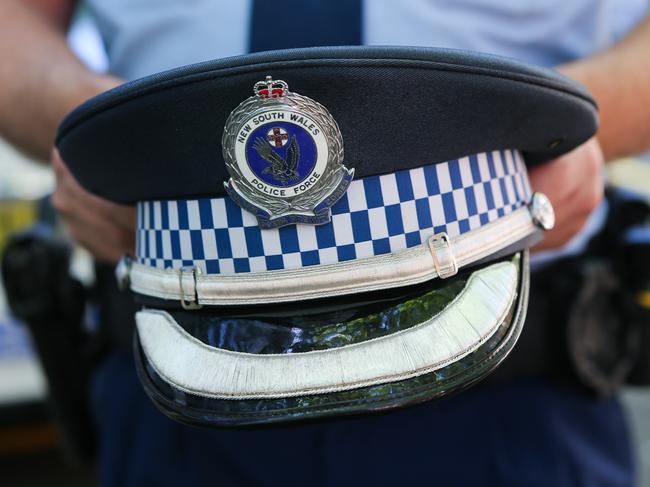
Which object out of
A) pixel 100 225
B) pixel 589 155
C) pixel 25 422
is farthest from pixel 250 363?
pixel 25 422

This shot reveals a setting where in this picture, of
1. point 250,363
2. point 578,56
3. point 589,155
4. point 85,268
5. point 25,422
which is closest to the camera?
point 250,363

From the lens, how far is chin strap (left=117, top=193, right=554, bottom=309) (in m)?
0.55

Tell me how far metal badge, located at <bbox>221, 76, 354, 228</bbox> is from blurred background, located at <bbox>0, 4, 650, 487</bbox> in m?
1.03

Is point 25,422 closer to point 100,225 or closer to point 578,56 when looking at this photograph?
point 100,225

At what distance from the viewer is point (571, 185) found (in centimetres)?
72

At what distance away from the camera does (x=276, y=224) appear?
56 centimetres

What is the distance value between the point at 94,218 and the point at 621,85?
672 mm

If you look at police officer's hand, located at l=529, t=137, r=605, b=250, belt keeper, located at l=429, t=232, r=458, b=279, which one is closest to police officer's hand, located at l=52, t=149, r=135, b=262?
belt keeper, located at l=429, t=232, r=458, b=279

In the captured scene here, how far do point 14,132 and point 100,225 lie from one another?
262 mm

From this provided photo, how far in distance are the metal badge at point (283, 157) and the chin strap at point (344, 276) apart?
0.16ft

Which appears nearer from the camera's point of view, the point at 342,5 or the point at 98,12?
the point at 342,5

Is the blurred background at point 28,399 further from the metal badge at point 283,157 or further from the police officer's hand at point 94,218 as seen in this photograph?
the metal badge at point 283,157

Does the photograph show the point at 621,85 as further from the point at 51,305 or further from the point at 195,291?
the point at 51,305

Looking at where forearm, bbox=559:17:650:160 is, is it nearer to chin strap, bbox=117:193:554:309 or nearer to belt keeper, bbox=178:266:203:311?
chin strap, bbox=117:193:554:309
